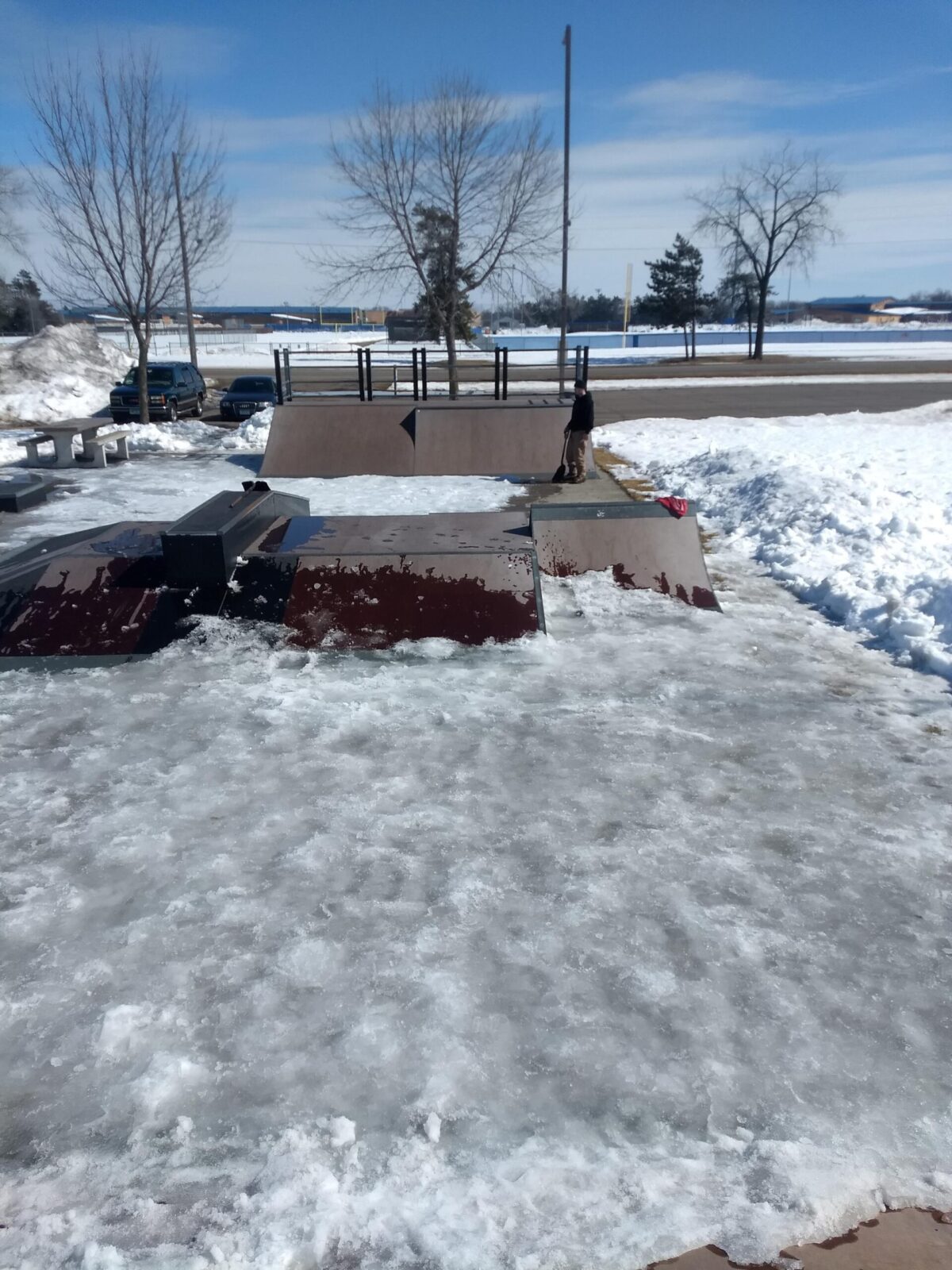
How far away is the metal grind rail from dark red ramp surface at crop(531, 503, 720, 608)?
8.94 metres

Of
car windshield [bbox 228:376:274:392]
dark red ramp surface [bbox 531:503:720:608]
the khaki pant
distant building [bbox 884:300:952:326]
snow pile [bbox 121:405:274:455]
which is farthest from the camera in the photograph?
distant building [bbox 884:300:952:326]

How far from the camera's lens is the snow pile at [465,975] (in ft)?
8.61

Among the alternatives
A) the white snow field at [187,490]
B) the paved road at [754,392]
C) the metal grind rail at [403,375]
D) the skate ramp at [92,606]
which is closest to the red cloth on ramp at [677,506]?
the white snow field at [187,490]

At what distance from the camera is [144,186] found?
1997cm

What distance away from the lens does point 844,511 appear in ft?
32.3

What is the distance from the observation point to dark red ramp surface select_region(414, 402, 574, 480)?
50.7ft

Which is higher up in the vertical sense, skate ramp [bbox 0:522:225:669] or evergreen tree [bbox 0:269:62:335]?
evergreen tree [bbox 0:269:62:335]

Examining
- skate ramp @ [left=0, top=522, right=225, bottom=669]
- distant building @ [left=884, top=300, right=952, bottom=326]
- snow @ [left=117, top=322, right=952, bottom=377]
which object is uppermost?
distant building @ [left=884, top=300, right=952, bottom=326]

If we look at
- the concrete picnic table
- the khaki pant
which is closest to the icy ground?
the concrete picnic table

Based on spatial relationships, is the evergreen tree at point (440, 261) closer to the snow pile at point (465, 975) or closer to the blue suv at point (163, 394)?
the blue suv at point (163, 394)

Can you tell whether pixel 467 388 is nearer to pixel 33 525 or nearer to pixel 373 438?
pixel 373 438

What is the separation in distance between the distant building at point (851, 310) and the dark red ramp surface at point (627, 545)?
382ft

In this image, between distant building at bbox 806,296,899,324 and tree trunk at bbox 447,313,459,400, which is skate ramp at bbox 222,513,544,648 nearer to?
tree trunk at bbox 447,313,459,400

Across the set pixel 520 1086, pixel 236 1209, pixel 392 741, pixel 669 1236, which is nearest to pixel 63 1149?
pixel 236 1209
